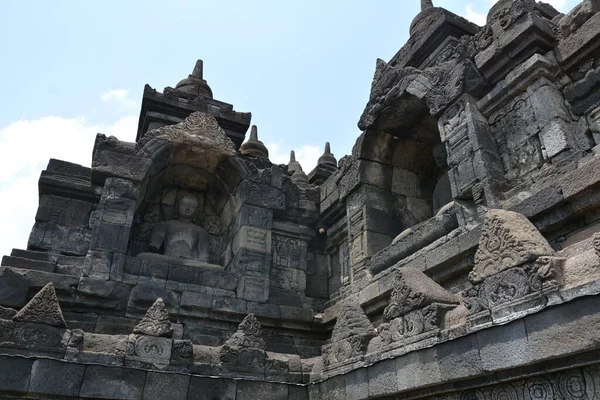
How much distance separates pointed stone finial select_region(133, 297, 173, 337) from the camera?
6.30m

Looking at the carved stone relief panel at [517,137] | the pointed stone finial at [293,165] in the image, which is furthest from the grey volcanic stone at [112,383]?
the pointed stone finial at [293,165]

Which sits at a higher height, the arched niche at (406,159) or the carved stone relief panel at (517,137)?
the arched niche at (406,159)

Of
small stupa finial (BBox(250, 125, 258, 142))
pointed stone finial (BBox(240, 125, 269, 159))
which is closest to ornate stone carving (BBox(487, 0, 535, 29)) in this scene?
pointed stone finial (BBox(240, 125, 269, 159))

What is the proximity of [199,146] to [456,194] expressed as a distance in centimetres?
540

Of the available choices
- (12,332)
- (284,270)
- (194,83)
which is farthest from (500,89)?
(194,83)

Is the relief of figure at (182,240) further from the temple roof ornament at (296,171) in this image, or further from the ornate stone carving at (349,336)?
the ornate stone carving at (349,336)

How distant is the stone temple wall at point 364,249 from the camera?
12.8 feet

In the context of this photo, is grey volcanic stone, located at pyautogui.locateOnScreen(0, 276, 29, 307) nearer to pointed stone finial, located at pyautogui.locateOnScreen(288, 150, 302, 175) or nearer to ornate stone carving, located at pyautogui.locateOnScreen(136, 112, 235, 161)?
ornate stone carving, located at pyautogui.locateOnScreen(136, 112, 235, 161)

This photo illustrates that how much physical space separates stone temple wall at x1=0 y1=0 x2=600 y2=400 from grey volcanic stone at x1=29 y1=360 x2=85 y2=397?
0.07ft

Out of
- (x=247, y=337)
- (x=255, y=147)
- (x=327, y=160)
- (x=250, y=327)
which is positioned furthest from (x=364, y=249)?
(x=255, y=147)

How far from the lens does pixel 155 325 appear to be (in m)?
A: 6.36

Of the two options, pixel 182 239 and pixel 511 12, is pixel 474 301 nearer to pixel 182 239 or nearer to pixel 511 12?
pixel 511 12

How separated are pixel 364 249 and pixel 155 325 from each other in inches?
140

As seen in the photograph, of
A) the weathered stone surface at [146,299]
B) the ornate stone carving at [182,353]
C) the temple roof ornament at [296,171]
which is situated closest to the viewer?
the ornate stone carving at [182,353]
